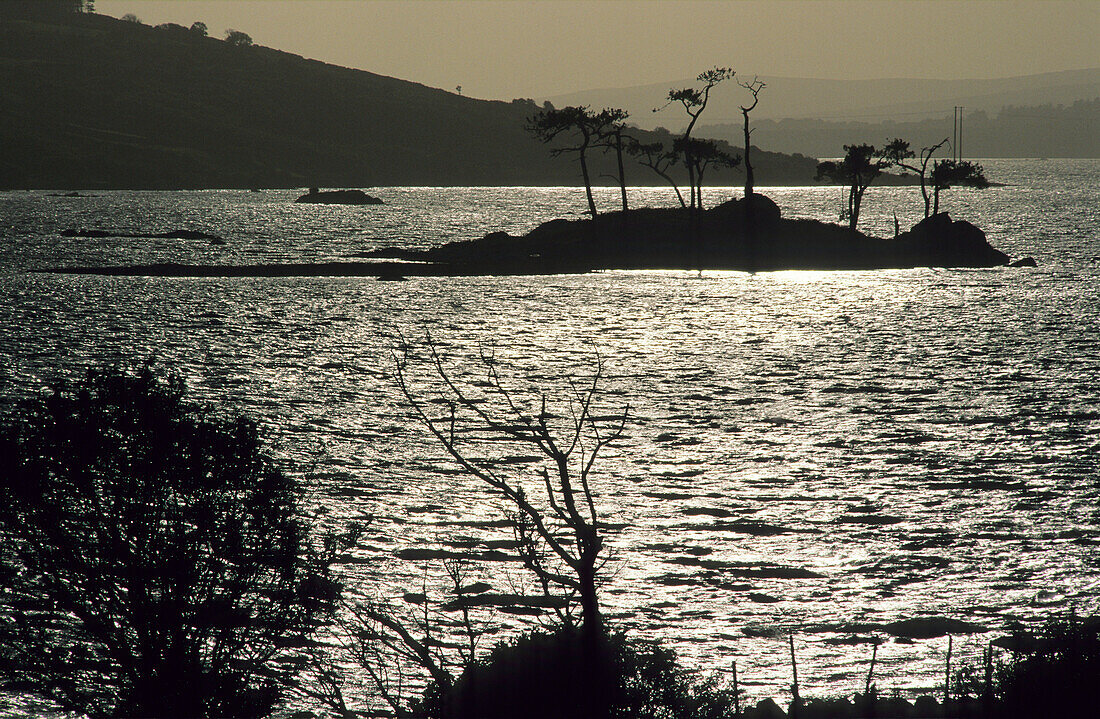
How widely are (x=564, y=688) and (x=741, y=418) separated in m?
28.6

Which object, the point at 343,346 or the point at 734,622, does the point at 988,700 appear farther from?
the point at 343,346

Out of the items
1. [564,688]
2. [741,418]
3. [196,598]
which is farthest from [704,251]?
[564,688]

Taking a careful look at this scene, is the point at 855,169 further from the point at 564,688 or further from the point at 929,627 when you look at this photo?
the point at 564,688

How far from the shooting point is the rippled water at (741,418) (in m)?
21.7

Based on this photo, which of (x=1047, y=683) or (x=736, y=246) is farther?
(x=736, y=246)

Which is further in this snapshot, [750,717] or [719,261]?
[719,261]

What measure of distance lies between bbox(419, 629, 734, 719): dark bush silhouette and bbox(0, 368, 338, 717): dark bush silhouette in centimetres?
254

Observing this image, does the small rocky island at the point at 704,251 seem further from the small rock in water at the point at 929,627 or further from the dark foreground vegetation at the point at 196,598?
the dark foreground vegetation at the point at 196,598

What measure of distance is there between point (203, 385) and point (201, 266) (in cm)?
6714

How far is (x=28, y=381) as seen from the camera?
4709 centimetres

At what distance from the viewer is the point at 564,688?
13.3 meters

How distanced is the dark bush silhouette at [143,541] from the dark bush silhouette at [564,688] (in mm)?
2539

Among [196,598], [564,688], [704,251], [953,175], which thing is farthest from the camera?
[953,175]

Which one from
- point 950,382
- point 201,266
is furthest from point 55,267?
point 950,382
